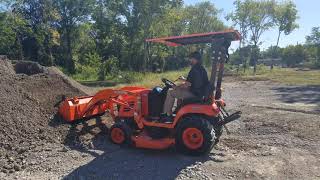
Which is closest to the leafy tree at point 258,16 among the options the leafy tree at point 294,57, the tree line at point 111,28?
the tree line at point 111,28

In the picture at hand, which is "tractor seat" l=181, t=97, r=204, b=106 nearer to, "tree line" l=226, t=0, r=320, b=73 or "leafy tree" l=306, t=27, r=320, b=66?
"tree line" l=226, t=0, r=320, b=73

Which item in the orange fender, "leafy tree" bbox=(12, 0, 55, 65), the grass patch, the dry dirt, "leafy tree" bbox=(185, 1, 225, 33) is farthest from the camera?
"leafy tree" bbox=(185, 1, 225, 33)

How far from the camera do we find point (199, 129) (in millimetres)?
7555

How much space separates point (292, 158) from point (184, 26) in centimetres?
4883

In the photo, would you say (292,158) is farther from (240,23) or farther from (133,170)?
(240,23)

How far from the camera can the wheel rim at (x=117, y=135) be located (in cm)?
841

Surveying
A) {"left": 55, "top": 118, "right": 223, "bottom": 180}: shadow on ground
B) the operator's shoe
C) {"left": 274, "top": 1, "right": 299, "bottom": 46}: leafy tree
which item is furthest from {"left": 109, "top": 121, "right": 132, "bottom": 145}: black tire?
{"left": 274, "top": 1, "right": 299, "bottom": 46}: leafy tree

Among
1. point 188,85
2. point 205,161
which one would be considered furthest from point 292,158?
point 188,85

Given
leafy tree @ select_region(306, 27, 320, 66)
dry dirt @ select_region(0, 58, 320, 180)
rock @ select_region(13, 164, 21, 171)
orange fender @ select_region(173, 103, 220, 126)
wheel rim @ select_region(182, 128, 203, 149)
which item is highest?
leafy tree @ select_region(306, 27, 320, 66)

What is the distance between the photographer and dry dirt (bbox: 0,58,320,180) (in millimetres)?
6953

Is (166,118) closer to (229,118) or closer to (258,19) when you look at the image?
(229,118)

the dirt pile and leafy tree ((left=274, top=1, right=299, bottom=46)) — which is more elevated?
leafy tree ((left=274, top=1, right=299, bottom=46))

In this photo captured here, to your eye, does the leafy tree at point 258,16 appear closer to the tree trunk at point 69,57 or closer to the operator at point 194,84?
the tree trunk at point 69,57

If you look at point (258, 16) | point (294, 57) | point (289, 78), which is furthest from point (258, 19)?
point (294, 57)
